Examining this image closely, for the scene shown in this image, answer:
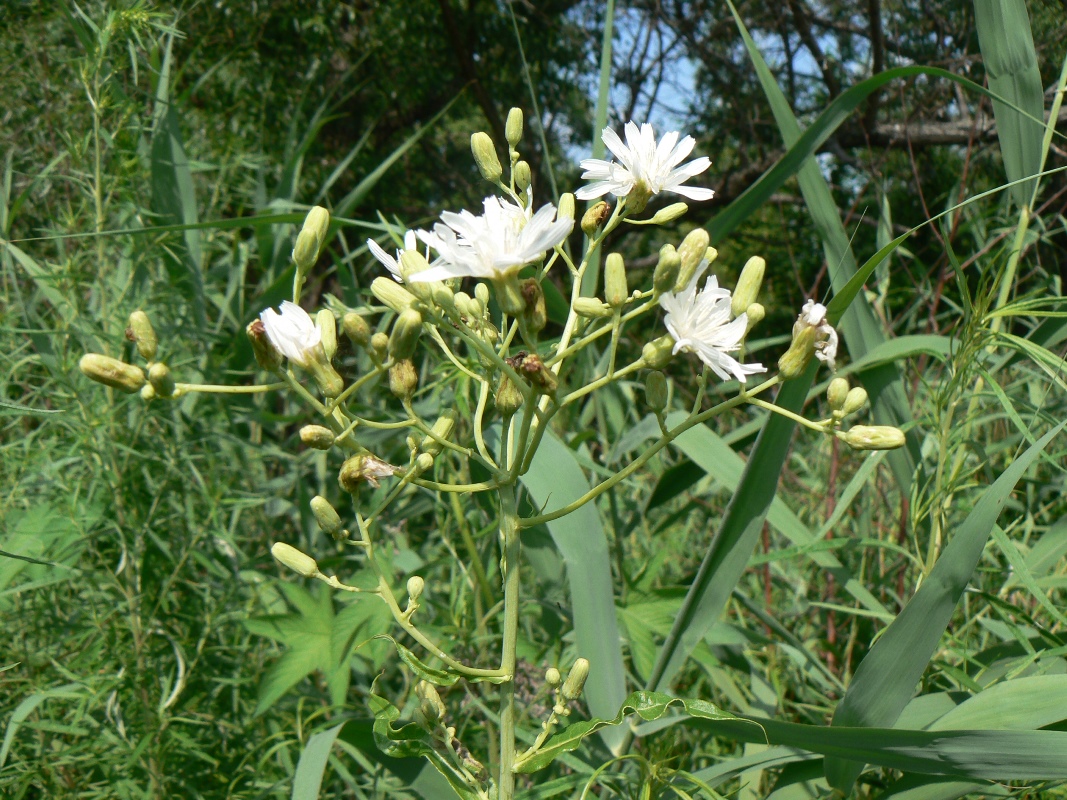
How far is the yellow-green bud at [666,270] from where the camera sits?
0.51 metres

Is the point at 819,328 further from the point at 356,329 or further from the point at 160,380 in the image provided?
the point at 160,380

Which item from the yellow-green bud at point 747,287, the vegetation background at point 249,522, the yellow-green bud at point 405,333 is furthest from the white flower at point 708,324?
the vegetation background at point 249,522

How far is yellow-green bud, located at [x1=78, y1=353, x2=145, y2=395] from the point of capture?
52 cm

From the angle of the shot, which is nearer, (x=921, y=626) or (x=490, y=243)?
(x=490, y=243)

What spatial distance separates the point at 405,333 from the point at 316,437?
0.08 metres

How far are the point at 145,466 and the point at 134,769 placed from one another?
330mm

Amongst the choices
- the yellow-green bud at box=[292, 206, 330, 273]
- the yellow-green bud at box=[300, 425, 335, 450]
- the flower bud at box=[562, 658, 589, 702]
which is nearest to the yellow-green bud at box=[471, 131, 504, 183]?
the yellow-green bud at box=[292, 206, 330, 273]

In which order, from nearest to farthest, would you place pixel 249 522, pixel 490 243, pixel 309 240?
pixel 490 243 → pixel 309 240 → pixel 249 522

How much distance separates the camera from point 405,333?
0.52 meters

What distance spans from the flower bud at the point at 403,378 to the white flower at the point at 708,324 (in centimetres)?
16

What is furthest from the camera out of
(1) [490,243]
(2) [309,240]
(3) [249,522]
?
(3) [249,522]

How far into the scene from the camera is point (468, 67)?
343cm

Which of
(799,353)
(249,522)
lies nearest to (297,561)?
(799,353)

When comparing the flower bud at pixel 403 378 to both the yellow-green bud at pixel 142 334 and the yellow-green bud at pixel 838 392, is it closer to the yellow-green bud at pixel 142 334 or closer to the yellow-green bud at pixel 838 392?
the yellow-green bud at pixel 142 334
